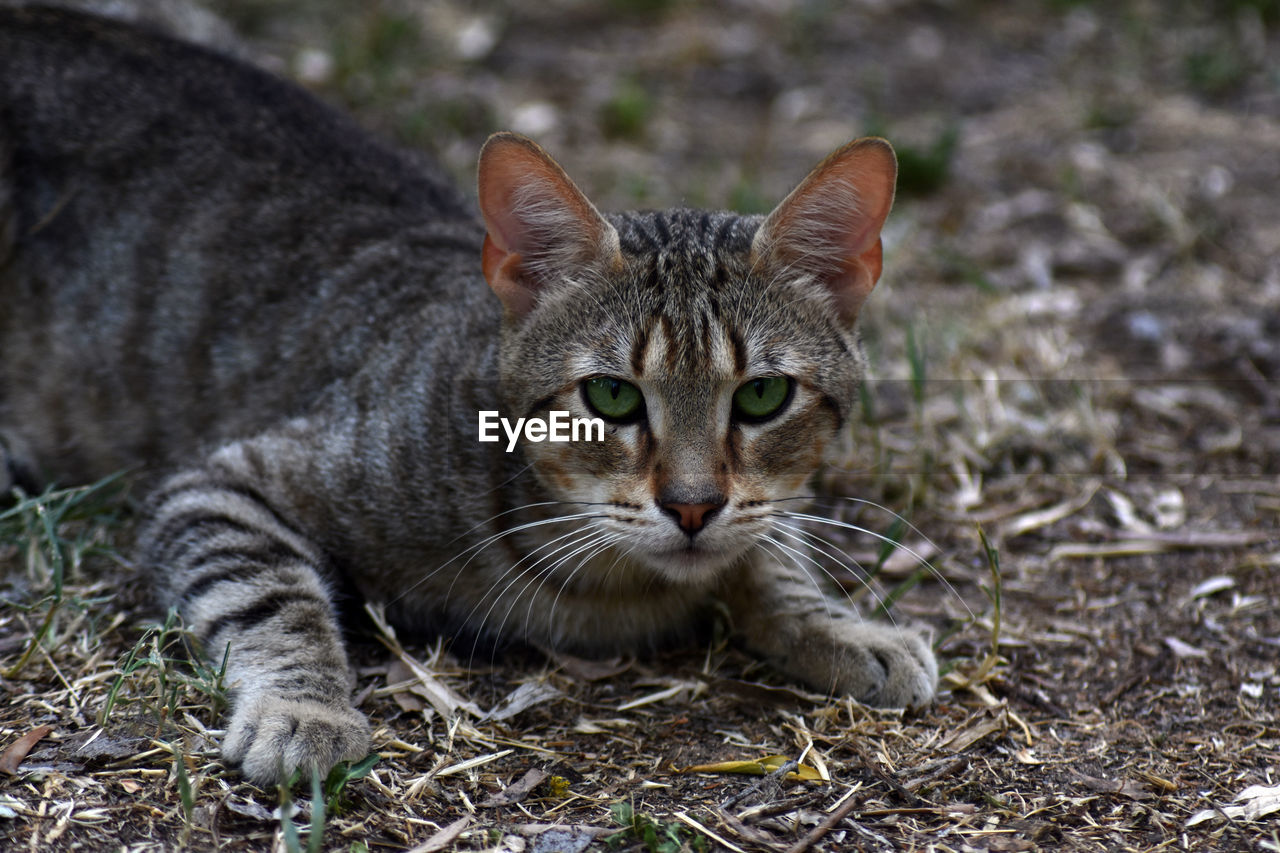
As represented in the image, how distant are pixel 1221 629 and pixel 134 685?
303cm

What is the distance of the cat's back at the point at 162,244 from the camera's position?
12.9ft

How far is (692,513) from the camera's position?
2.74 m

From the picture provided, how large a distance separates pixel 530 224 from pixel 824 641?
4.51 feet

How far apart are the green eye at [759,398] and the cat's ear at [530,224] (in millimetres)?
475

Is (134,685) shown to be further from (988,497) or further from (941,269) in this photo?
(941,269)

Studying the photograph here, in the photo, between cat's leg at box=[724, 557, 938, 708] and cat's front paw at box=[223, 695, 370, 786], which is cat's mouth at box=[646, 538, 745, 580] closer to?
cat's leg at box=[724, 557, 938, 708]

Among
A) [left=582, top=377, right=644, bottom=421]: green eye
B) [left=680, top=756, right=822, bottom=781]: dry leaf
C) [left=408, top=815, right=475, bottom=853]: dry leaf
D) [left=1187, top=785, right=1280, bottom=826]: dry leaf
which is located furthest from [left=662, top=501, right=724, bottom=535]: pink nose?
[left=1187, top=785, right=1280, bottom=826]: dry leaf

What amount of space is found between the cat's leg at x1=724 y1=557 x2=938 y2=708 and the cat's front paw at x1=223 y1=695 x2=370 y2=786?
1.16 meters

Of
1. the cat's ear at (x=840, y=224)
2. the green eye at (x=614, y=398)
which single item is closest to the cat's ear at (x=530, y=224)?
the green eye at (x=614, y=398)

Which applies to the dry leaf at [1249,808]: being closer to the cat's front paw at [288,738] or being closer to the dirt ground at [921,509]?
the dirt ground at [921,509]

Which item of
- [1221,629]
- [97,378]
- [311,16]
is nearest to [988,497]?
[1221,629]

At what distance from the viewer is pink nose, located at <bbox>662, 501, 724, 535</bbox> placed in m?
2.73

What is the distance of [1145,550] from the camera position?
12.6 ft

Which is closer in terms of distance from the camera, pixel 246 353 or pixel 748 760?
pixel 748 760
